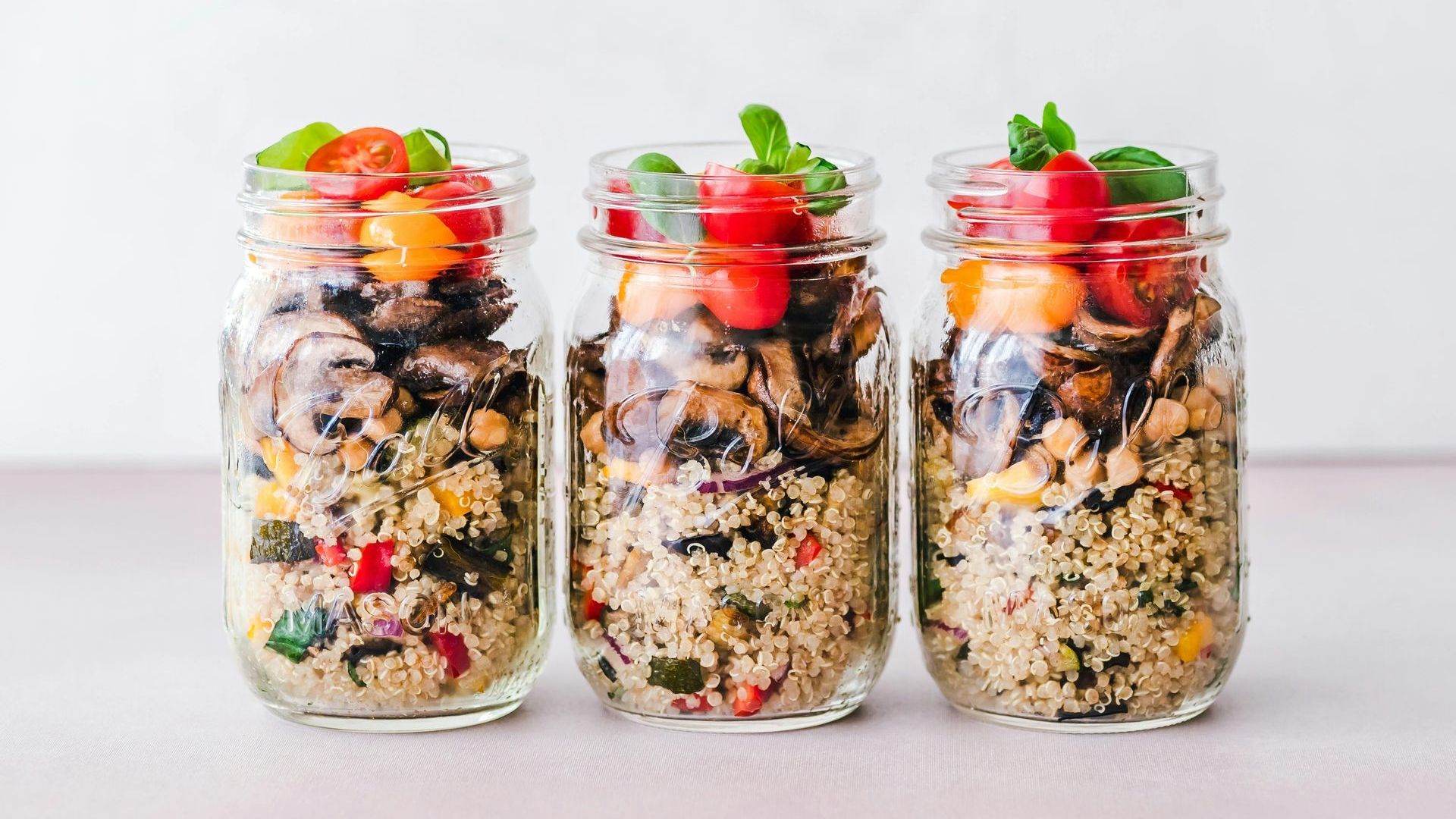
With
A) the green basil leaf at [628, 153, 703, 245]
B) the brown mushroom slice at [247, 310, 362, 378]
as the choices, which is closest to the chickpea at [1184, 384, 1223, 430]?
the green basil leaf at [628, 153, 703, 245]

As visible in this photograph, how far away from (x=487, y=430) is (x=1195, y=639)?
1.61 feet

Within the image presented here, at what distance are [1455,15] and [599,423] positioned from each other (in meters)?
1.14

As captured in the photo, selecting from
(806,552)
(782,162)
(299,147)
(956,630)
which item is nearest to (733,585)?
→ (806,552)

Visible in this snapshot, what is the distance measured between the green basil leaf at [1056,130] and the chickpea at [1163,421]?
19cm

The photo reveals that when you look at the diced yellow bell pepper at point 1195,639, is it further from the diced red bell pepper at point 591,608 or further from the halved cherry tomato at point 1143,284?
the diced red bell pepper at point 591,608

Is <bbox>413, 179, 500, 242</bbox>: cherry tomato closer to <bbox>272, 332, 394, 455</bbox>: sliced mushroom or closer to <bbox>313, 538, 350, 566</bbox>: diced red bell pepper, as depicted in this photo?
<bbox>272, 332, 394, 455</bbox>: sliced mushroom

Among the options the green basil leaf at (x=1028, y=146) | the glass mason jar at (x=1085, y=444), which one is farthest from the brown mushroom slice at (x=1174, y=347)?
the green basil leaf at (x=1028, y=146)

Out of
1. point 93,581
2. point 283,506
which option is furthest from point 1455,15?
point 93,581

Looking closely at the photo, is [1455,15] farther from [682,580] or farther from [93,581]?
[93,581]

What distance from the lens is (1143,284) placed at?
1119 mm

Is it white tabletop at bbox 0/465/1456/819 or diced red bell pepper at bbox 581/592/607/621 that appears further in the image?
diced red bell pepper at bbox 581/592/607/621

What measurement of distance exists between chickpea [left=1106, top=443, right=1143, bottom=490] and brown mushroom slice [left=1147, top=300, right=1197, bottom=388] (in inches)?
1.9

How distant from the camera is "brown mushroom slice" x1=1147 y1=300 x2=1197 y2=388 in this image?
3.63ft

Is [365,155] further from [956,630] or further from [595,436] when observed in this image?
[956,630]
